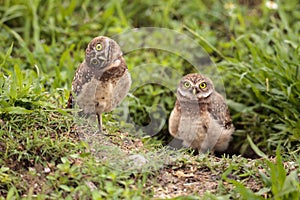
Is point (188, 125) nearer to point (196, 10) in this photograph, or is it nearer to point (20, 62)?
point (20, 62)

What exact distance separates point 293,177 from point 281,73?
6.52ft

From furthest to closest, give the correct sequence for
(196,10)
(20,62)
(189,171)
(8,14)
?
(196,10) < (8,14) < (20,62) < (189,171)

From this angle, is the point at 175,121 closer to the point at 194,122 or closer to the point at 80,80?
the point at 194,122

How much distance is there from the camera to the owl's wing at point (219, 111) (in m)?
5.52

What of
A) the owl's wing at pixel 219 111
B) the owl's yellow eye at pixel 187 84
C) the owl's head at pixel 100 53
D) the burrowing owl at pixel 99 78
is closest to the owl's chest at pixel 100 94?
the burrowing owl at pixel 99 78

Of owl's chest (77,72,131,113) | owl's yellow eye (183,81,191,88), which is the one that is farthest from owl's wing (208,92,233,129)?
owl's chest (77,72,131,113)

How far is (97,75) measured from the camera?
188 inches

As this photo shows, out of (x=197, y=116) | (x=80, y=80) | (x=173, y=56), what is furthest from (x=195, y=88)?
(x=173, y=56)

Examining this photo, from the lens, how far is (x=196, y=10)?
820 centimetres

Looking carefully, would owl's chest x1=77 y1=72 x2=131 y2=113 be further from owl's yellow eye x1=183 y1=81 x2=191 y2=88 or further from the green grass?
owl's yellow eye x1=183 y1=81 x2=191 y2=88

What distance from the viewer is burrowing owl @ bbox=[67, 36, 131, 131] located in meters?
4.75

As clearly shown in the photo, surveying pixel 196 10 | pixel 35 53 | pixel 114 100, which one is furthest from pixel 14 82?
pixel 196 10

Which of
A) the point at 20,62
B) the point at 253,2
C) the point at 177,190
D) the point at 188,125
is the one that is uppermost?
the point at 253,2

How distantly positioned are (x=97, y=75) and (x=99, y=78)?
1.2 inches
